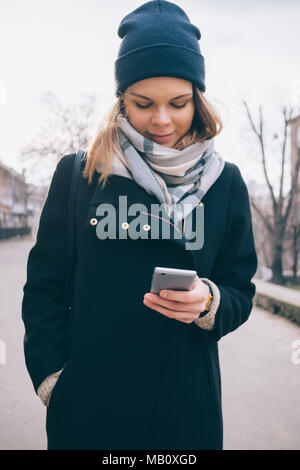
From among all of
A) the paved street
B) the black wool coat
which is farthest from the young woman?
the paved street

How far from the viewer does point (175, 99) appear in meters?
1.35

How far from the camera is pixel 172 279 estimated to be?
1.06m

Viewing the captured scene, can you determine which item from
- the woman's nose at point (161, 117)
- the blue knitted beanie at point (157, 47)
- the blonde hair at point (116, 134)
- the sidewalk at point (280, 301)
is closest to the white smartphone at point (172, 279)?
the blonde hair at point (116, 134)

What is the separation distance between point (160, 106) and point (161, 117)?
34 millimetres

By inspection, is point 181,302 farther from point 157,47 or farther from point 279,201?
point 279,201

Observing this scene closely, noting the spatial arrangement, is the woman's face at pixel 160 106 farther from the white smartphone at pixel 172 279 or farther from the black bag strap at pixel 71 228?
the white smartphone at pixel 172 279

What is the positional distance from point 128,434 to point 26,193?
172 feet

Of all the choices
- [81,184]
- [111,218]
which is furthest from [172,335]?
[81,184]

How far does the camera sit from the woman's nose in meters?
1.33

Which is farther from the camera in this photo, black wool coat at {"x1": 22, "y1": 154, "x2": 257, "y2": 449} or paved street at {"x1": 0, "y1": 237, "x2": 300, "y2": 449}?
paved street at {"x1": 0, "y1": 237, "x2": 300, "y2": 449}

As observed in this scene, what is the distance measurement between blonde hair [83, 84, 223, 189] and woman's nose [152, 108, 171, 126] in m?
0.13

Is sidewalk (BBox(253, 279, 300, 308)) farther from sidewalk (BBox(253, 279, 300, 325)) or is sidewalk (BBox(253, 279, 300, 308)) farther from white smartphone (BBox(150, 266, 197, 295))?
white smartphone (BBox(150, 266, 197, 295))

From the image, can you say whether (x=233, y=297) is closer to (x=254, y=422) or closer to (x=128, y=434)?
(x=128, y=434)

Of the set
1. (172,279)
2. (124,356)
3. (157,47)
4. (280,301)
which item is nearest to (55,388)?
(124,356)
